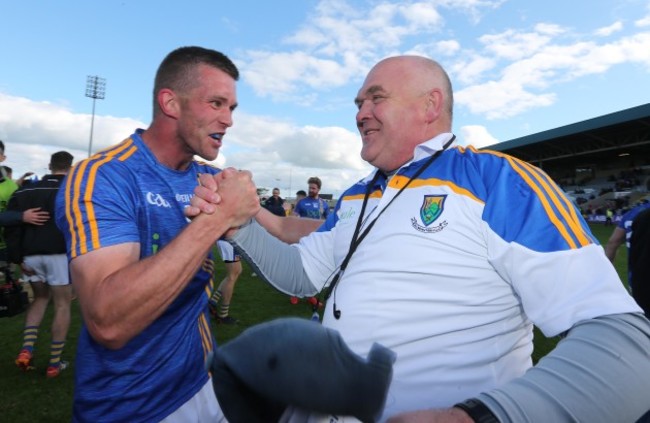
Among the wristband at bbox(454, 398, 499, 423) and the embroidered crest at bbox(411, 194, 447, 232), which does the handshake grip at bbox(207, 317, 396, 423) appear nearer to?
the wristband at bbox(454, 398, 499, 423)

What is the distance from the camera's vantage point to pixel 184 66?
2.18m

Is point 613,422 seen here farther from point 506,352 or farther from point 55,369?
point 55,369

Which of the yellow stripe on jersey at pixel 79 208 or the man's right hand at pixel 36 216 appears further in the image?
the man's right hand at pixel 36 216

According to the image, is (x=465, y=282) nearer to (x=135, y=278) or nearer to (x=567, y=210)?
(x=567, y=210)

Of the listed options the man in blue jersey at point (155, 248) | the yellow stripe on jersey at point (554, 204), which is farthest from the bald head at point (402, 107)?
the man in blue jersey at point (155, 248)

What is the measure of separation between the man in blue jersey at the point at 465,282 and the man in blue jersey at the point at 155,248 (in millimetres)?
294

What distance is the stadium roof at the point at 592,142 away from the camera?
28734 millimetres

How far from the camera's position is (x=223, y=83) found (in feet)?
7.27

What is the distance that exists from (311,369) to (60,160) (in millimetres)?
5644

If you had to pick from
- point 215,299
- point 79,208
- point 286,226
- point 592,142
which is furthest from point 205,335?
point 592,142

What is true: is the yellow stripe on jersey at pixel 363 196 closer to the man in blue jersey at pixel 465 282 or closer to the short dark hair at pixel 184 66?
the man in blue jersey at pixel 465 282

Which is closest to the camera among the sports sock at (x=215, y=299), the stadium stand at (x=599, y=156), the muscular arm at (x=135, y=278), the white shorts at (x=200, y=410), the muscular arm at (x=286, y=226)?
the muscular arm at (x=135, y=278)

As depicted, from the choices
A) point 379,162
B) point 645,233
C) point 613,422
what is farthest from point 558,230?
point 645,233

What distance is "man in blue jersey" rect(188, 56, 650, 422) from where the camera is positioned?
3.03 ft
